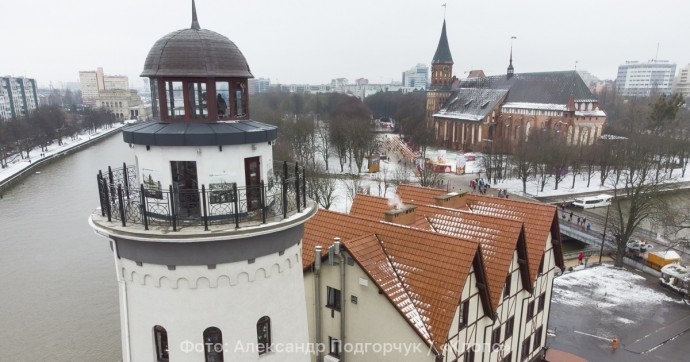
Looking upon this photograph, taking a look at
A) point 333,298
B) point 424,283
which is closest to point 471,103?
point 333,298

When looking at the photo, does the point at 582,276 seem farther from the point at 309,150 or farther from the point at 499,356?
the point at 309,150

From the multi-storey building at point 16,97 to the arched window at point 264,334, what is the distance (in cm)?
14414

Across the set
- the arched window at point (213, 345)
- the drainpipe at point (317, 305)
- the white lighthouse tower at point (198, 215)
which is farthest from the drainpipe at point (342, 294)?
the arched window at point (213, 345)

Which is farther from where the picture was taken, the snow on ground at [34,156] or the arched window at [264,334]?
the snow on ground at [34,156]

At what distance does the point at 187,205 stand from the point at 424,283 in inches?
328

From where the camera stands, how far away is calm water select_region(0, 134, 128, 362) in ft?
72.5

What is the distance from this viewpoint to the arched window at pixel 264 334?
7.83 metres

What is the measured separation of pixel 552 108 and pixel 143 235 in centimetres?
7375

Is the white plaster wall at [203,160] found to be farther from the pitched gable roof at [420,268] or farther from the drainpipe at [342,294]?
the pitched gable roof at [420,268]

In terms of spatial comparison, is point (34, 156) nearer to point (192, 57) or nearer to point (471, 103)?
point (471, 103)

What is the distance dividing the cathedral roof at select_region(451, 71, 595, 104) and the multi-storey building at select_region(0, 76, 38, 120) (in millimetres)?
122988

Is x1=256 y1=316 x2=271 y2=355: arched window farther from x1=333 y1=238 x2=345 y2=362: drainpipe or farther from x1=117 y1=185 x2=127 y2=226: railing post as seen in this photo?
x1=333 y1=238 x2=345 y2=362: drainpipe

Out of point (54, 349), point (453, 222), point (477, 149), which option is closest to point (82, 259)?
point (54, 349)

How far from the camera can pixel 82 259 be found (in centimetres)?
3203
